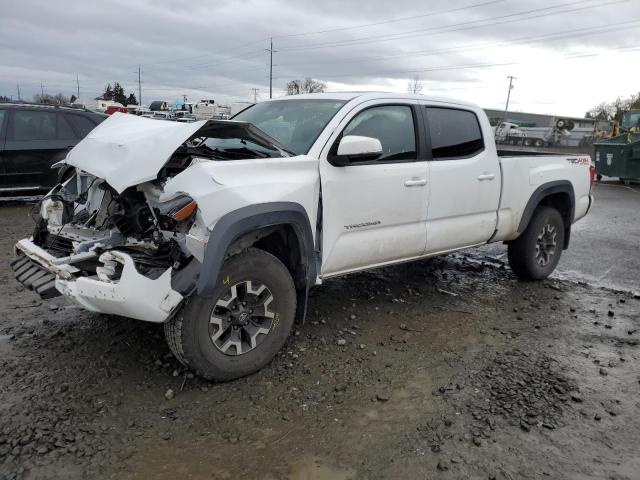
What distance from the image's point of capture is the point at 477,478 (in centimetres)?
264

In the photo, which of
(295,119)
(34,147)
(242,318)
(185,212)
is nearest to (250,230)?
(185,212)

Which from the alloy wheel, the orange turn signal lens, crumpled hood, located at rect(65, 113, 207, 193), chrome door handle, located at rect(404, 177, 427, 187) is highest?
crumpled hood, located at rect(65, 113, 207, 193)

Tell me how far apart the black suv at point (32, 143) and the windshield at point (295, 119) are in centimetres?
517

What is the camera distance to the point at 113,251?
313 cm

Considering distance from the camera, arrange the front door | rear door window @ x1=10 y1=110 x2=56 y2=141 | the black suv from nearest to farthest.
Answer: the front door < the black suv < rear door window @ x1=10 y1=110 x2=56 y2=141

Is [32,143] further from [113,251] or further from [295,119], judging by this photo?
[113,251]

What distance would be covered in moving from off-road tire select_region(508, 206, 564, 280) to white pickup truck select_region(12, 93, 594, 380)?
2.52 ft

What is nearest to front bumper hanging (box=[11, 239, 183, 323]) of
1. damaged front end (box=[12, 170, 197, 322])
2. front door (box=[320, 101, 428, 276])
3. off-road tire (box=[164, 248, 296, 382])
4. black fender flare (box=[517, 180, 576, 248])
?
damaged front end (box=[12, 170, 197, 322])

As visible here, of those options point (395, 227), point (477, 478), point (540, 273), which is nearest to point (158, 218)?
point (395, 227)

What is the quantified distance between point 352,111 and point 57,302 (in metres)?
3.04

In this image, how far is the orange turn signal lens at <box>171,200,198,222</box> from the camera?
119 inches

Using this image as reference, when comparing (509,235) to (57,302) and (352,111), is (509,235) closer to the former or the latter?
(352,111)

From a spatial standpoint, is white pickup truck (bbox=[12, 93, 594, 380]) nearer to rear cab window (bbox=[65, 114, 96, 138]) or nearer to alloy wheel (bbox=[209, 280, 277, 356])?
alloy wheel (bbox=[209, 280, 277, 356])

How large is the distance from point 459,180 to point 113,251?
118 inches
